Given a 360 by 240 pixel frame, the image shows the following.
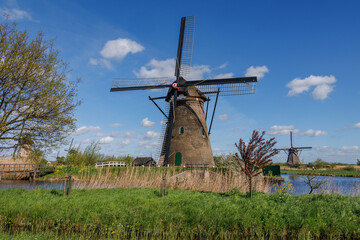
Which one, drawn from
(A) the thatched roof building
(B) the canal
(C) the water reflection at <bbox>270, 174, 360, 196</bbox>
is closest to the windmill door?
(B) the canal

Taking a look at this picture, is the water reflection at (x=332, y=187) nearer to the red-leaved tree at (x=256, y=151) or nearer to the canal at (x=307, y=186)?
the canal at (x=307, y=186)

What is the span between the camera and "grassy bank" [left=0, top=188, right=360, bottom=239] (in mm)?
6422

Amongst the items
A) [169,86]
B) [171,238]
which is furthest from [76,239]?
[169,86]

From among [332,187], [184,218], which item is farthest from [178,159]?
[184,218]

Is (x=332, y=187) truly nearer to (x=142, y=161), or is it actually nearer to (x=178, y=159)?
(x=178, y=159)

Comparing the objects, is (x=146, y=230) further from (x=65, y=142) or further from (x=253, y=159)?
(x=65, y=142)

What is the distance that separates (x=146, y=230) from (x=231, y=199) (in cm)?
329

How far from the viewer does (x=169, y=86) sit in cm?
2197

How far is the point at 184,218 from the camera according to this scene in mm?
6914

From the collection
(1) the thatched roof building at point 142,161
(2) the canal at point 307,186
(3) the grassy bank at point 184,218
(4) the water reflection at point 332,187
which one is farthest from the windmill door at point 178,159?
(3) the grassy bank at point 184,218

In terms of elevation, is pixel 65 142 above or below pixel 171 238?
above

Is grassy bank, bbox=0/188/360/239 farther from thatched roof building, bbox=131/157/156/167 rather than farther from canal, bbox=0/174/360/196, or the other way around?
thatched roof building, bbox=131/157/156/167

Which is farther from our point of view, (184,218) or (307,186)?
(307,186)

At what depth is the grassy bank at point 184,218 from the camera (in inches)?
253
